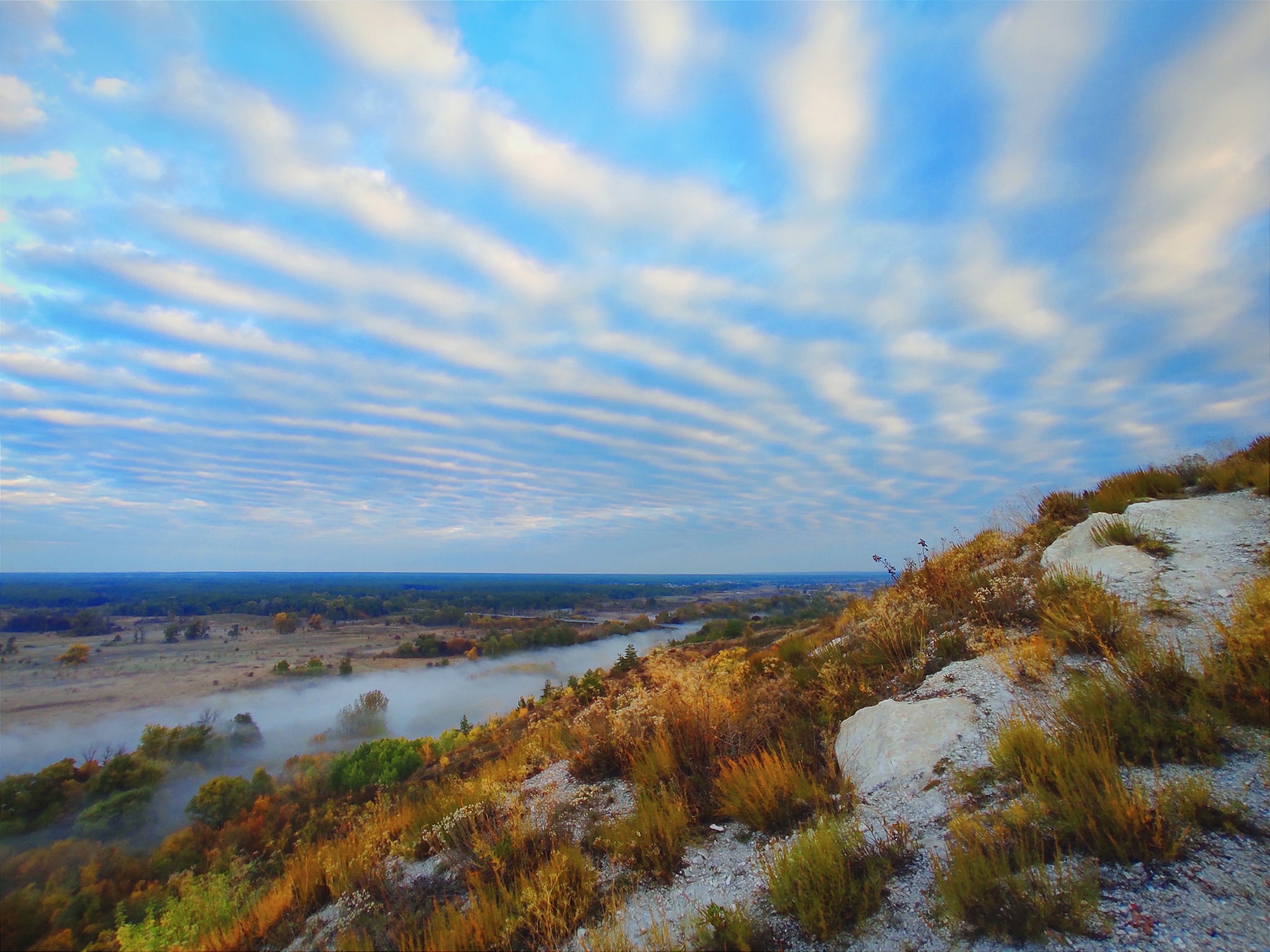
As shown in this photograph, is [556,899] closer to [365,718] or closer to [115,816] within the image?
[115,816]

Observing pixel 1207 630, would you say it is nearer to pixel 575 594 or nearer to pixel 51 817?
pixel 51 817

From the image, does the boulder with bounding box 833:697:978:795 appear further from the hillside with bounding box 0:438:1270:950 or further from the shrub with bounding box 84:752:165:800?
the shrub with bounding box 84:752:165:800

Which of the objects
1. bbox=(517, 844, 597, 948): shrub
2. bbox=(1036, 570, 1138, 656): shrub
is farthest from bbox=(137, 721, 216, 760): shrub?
bbox=(1036, 570, 1138, 656): shrub

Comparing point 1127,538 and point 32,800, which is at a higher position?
point 1127,538

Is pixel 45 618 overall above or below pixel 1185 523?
below

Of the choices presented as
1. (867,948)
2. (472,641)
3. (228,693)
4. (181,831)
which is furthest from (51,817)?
(472,641)

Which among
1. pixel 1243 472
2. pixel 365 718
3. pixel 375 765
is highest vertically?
pixel 1243 472

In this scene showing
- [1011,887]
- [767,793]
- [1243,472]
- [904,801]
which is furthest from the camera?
[1243,472]

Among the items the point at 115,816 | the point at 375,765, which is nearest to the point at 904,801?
the point at 375,765
